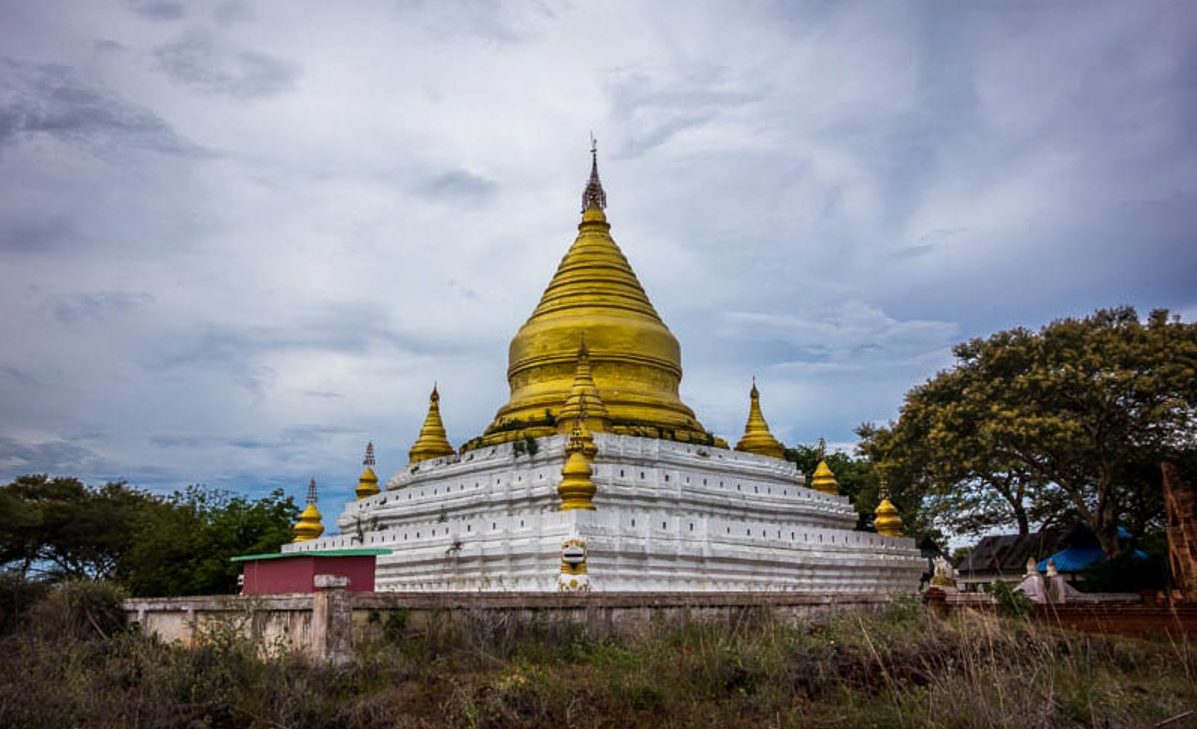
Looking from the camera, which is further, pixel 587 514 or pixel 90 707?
pixel 587 514

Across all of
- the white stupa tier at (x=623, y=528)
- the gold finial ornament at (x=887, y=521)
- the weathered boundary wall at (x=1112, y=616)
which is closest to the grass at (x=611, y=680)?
the weathered boundary wall at (x=1112, y=616)

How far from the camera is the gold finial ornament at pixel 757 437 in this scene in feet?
115

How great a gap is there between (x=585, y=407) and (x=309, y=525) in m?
10.7

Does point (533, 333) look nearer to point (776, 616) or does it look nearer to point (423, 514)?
point (423, 514)

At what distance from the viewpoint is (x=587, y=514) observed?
2372 cm

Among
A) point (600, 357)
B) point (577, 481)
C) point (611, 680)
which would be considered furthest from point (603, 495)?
point (611, 680)

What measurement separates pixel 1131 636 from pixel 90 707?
15432 millimetres

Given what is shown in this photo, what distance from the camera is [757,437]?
35125mm

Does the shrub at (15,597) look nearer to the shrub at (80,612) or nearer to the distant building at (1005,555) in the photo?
the shrub at (80,612)

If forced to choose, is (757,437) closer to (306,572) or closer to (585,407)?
(585,407)

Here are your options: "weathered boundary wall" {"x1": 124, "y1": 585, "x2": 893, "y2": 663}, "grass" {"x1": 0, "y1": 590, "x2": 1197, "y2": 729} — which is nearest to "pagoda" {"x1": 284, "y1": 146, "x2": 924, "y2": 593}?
"weathered boundary wall" {"x1": 124, "y1": 585, "x2": 893, "y2": 663}

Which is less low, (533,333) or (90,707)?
(533,333)

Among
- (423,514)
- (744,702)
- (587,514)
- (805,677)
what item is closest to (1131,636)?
(805,677)

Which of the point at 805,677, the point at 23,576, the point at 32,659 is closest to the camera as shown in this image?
the point at 805,677
